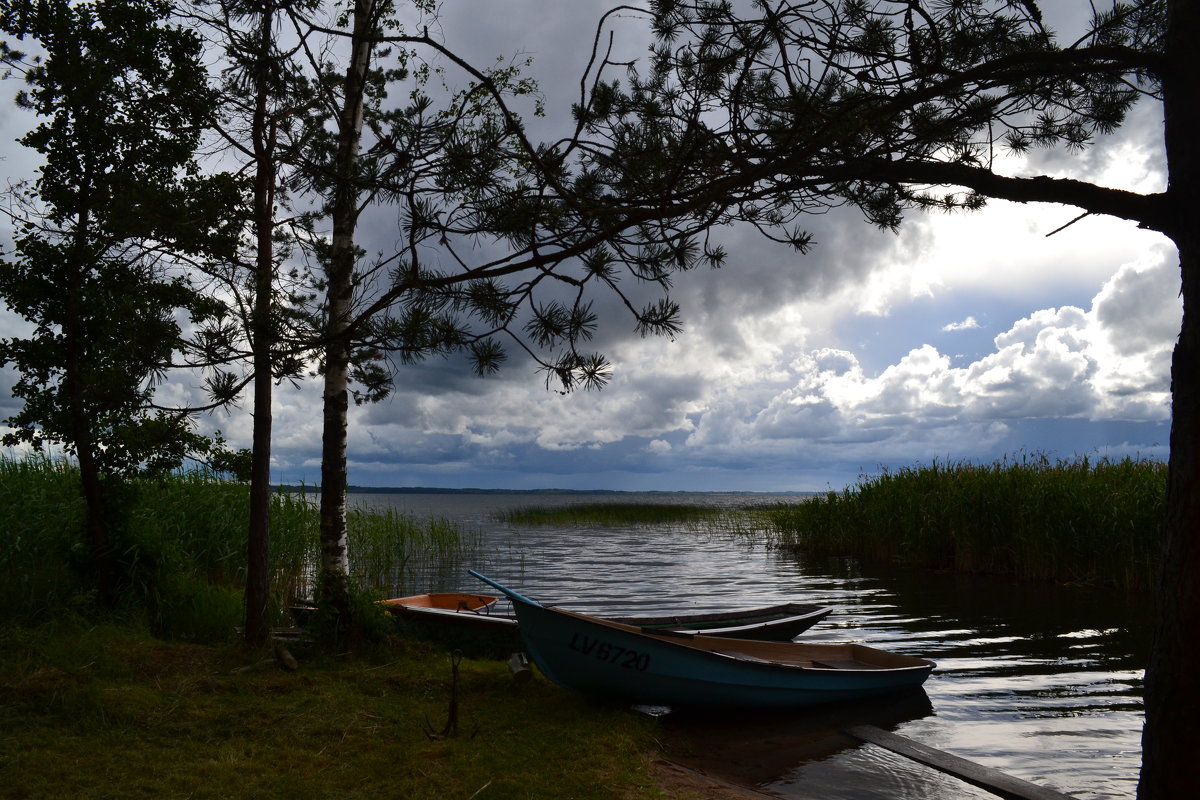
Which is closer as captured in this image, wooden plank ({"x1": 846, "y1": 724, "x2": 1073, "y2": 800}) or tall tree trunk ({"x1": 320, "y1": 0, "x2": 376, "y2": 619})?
wooden plank ({"x1": 846, "y1": 724, "x2": 1073, "y2": 800})

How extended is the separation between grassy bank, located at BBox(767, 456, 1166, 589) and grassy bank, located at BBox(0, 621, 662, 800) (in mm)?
12228

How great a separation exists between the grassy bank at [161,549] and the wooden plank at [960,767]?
18.2ft

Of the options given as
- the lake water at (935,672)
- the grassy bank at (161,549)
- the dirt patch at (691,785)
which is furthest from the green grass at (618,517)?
the dirt patch at (691,785)

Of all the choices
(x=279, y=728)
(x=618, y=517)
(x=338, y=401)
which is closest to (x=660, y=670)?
(x=279, y=728)

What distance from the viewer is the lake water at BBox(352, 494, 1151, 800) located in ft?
21.9

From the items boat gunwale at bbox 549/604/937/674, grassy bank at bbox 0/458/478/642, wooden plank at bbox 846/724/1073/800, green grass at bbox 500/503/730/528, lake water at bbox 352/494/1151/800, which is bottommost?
green grass at bbox 500/503/730/528

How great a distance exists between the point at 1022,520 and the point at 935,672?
8140 mm

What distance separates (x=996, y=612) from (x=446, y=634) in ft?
31.8

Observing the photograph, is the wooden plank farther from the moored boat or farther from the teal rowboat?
the moored boat

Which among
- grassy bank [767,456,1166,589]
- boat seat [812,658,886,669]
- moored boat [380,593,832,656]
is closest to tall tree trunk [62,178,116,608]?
moored boat [380,593,832,656]

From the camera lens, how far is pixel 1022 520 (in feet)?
54.7

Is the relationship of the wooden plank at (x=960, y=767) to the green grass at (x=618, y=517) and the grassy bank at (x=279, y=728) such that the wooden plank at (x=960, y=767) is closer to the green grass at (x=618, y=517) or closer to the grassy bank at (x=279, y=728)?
the grassy bank at (x=279, y=728)

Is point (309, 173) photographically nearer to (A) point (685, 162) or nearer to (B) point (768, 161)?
(A) point (685, 162)

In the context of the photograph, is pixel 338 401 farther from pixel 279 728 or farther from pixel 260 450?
pixel 279 728
